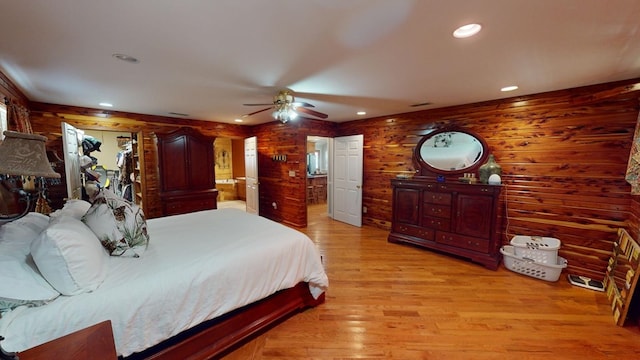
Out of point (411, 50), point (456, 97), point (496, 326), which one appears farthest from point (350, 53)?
point (496, 326)

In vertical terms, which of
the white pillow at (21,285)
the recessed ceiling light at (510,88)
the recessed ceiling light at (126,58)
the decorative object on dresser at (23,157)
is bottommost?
the white pillow at (21,285)

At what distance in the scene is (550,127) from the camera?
3.03 metres

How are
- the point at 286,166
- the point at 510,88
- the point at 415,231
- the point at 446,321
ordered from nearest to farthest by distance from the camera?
the point at 446,321
the point at 510,88
the point at 415,231
the point at 286,166

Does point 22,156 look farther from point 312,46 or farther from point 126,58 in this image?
point 312,46

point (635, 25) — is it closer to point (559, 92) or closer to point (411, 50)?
point (411, 50)

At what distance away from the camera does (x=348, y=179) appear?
528 centimetres

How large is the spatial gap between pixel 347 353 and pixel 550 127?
11.3 ft

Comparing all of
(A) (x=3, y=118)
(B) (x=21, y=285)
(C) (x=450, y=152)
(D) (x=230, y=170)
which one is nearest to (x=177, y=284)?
(B) (x=21, y=285)

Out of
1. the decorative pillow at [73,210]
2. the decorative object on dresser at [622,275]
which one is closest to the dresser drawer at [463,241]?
the decorative object on dresser at [622,275]

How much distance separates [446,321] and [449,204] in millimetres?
1737

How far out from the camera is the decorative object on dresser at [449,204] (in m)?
3.19

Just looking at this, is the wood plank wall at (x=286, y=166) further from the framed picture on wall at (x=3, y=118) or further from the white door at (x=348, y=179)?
the framed picture on wall at (x=3, y=118)

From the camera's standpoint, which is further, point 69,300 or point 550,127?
point 550,127

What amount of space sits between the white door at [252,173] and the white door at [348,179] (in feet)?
5.66
